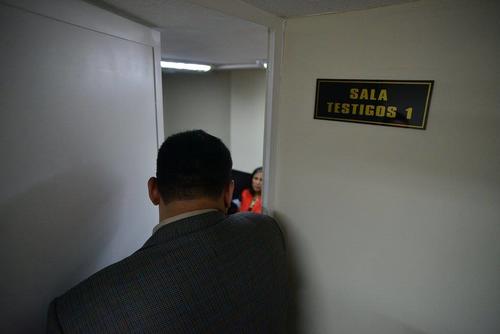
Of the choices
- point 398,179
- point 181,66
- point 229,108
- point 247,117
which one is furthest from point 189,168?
point 229,108

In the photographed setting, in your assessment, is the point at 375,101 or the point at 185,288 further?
the point at 375,101

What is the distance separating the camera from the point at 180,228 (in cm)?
71

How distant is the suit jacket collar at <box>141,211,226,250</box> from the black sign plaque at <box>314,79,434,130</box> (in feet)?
1.79

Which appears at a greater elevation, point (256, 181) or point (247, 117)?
point (247, 117)

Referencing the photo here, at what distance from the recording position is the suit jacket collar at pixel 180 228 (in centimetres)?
70

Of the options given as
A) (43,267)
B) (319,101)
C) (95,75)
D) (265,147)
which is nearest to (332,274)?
(265,147)

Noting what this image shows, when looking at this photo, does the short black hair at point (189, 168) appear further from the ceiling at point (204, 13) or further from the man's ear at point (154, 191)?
the ceiling at point (204, 13)

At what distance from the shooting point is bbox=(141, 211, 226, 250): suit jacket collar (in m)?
0.70

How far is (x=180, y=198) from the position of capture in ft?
2.51

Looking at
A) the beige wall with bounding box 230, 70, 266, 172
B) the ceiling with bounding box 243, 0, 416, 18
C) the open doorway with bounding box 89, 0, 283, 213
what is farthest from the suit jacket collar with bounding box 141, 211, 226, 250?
the beige wall with bounding box 230, 70, 266, 172

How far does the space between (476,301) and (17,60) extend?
1311 mm

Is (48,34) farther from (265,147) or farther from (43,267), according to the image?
(265,147)

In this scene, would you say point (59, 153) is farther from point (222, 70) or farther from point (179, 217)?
point (222, 70)

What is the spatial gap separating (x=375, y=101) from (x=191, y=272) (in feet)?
2.45
